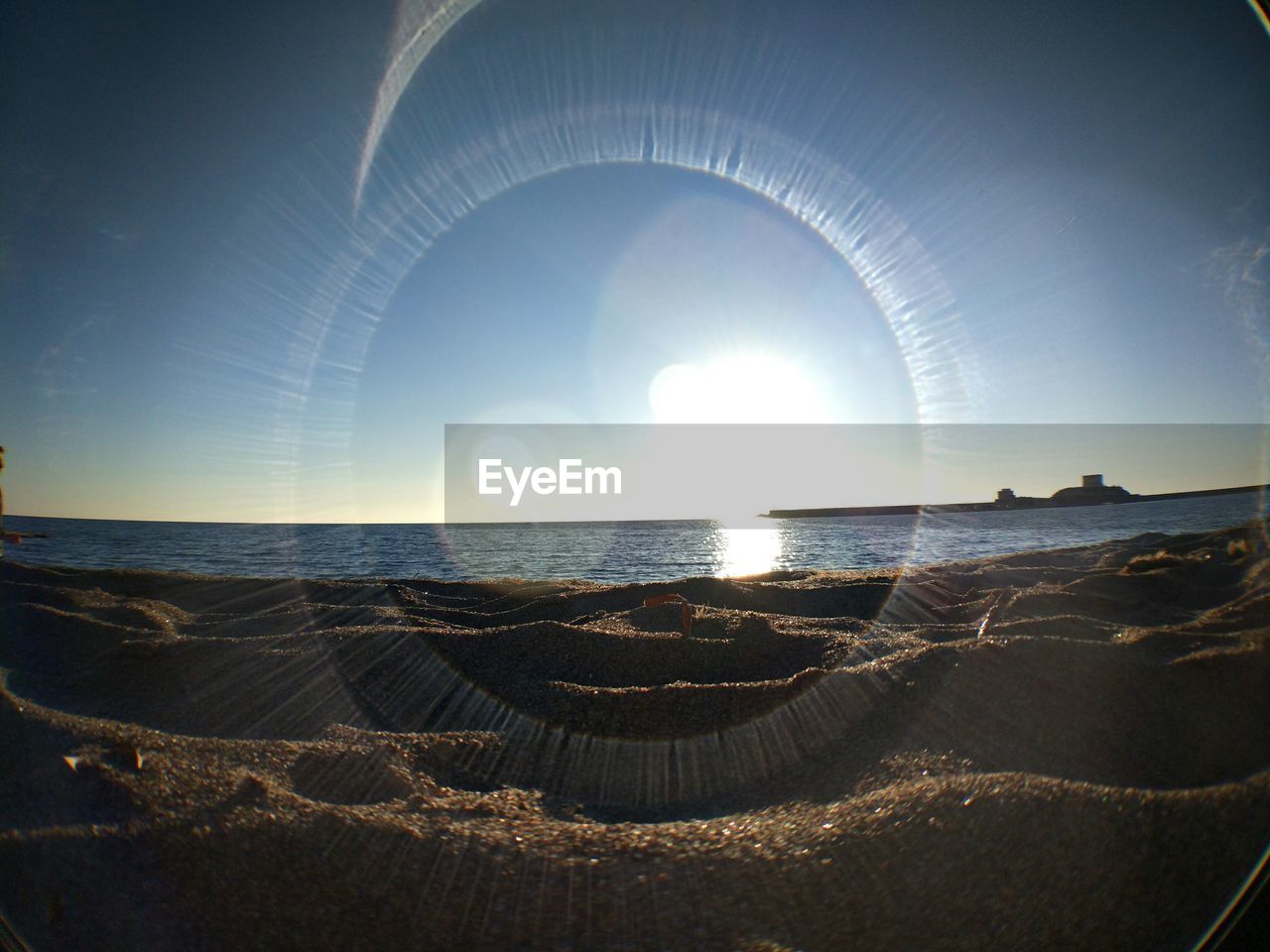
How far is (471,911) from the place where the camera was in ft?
5.59

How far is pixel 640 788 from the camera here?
9.69ft

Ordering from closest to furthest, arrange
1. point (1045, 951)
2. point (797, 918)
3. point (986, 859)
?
point (1045, 951) → point (797, 918) → point (986, 859)

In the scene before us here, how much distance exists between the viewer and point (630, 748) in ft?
11.7

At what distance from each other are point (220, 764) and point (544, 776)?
1.44 m

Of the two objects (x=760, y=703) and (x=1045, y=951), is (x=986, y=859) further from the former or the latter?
(x=760, y=703)

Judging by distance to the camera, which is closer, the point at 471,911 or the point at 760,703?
the point at 471,911

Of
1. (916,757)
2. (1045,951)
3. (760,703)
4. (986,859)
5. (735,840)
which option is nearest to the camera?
(1045,951)

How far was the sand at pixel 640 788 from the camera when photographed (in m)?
1.66

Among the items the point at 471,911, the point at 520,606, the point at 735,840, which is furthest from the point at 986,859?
the point at 520,606

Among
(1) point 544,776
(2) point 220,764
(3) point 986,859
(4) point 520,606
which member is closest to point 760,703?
(1) point 544,776

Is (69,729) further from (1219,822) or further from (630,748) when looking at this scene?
(1219,822)

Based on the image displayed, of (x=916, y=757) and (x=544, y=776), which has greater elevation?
(x=916, y=757)

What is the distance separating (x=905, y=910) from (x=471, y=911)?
1.21m

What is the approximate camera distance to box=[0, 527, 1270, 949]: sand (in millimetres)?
1662
